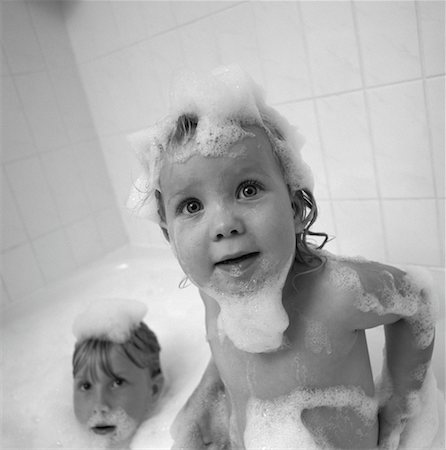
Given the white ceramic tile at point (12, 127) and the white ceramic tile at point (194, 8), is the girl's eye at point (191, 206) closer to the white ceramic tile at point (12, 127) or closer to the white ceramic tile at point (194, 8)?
the white ceramic tile at point (194, 8)

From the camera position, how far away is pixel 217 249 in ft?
2.27

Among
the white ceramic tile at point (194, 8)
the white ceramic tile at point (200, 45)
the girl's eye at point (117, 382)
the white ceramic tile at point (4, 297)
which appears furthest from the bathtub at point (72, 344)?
the white ceramic tile at point (194, 8)

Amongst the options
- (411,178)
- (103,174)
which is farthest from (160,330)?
(411,178)

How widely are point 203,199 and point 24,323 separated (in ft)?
3.81

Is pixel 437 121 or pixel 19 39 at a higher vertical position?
pixel 19 39

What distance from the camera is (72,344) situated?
151 centimetres

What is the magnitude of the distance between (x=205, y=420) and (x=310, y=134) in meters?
0.75

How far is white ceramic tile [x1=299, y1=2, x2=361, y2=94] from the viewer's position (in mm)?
1088

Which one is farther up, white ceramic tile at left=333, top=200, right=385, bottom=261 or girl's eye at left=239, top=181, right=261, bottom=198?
girl's eye at left=239, top=181, right=261, bottom=198

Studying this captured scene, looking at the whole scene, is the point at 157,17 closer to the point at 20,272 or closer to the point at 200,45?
the point at 200,45

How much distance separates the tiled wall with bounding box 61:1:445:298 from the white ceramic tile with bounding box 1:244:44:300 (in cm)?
77

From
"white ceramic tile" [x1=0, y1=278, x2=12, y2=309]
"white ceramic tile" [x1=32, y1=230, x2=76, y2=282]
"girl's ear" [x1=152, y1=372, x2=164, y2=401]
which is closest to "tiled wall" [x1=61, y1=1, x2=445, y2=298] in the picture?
"girl's ear" [x1=152, y1=372, x2=164, y2=401]

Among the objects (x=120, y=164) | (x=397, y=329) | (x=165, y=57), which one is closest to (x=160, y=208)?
(x=397, y=329)

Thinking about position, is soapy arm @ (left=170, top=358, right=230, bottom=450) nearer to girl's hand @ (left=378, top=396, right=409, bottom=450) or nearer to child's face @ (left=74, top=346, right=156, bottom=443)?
child's face @ (left=74, top=346, right=156, bottom=443)
